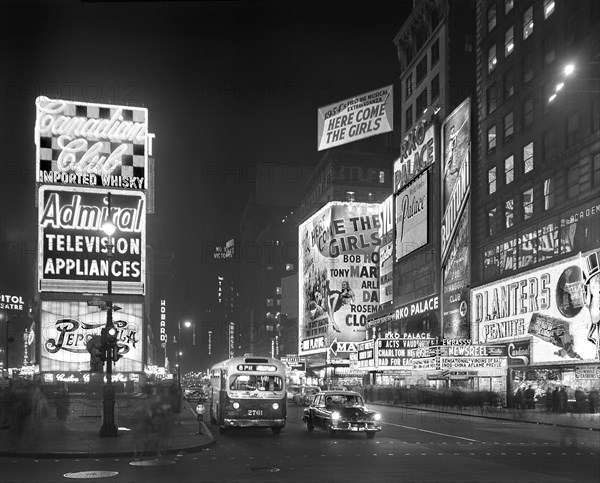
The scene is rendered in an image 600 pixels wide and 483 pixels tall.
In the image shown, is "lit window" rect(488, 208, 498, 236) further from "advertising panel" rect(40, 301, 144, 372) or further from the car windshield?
"advertising panel" rect(40, 301, 144, 372)

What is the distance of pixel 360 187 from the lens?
134625 mm

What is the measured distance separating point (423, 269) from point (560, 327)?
27331 mm

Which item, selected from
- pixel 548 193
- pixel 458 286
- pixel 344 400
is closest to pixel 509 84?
pixel 548 193

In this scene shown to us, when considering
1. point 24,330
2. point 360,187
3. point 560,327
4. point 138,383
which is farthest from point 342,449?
point 24,330

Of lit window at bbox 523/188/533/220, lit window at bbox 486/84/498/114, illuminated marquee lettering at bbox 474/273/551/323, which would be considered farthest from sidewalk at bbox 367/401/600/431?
lit window at bbox 486/84/498/114

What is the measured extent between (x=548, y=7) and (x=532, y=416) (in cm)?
2825

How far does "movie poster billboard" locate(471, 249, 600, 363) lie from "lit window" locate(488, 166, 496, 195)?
773 cm

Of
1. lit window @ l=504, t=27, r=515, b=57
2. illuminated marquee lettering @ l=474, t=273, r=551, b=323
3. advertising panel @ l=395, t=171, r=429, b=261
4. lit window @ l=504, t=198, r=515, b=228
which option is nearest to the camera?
illuminated marquee lettering @ l=474, t=273, r=551, b=323

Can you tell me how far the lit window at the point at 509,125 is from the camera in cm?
5685

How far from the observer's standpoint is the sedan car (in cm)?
2648

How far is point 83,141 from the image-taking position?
2832 inches

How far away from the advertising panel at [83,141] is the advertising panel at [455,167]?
28.6 m

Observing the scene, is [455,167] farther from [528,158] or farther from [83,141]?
[83,141]

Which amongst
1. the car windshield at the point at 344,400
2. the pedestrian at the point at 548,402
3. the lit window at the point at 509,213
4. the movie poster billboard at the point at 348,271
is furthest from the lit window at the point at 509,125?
the movie poster billboard at the point at 348,271
